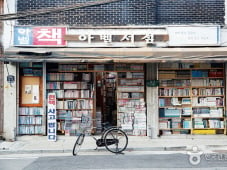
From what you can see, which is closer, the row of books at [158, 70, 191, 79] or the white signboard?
the white signboard

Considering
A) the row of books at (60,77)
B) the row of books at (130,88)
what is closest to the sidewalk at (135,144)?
the row of books at (130,88)

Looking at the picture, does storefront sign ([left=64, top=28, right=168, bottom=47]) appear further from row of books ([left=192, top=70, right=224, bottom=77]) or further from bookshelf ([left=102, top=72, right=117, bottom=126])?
row of books ([left=192, top=70, right=224, bottom=77])

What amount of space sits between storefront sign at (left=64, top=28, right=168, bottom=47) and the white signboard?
37cm

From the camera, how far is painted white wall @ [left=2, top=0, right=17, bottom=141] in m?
11.9

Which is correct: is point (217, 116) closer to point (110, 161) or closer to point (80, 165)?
point (110, 161)

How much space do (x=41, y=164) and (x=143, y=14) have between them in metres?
7.14

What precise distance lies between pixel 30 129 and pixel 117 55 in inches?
185

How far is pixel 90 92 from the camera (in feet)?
41.4

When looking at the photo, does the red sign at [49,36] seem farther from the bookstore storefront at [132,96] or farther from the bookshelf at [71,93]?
the bookshelf at [71,93]

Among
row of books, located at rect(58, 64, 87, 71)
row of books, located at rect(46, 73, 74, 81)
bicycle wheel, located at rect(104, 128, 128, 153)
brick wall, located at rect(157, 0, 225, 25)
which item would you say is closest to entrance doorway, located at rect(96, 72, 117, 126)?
row of books, located at rect(58, 64, 87, 71)

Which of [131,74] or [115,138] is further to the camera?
[131,74]

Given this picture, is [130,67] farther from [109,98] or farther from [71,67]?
[71,67]

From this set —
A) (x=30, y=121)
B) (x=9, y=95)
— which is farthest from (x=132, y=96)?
(x=9, y=95)

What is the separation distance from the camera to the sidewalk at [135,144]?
34.2 feet
